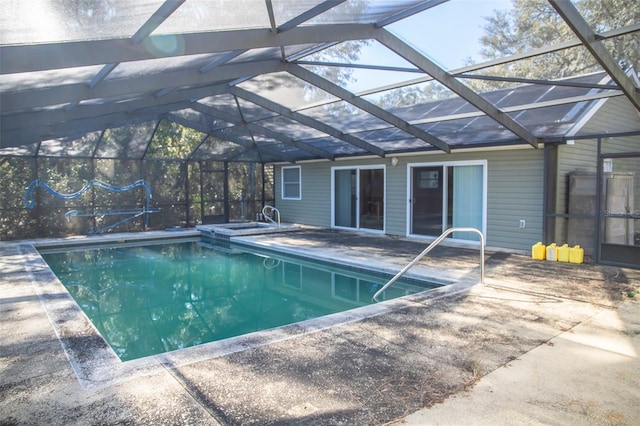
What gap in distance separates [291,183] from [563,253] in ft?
28.8

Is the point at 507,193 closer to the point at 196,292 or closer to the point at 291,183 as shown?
the point at 196,292

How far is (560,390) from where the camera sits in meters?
2.61

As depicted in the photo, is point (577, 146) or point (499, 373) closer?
point (499, 373)

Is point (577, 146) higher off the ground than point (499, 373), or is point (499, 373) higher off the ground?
point (577, 146)

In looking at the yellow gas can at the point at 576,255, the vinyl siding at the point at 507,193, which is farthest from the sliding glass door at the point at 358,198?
the yellow gas can at the point at 576,255

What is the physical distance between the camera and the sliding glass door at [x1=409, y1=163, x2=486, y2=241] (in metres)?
8.82

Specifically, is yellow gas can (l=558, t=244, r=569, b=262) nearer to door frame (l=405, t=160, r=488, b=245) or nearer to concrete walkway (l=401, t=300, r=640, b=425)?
door frame (l=405, t=160, r=488, b=245)

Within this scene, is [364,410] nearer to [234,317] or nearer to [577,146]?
[234,317]

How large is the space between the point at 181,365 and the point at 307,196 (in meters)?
10.5

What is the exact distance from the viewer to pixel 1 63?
3172 millimetres

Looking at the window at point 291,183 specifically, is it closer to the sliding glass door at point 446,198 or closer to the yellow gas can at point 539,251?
the sliding glass door at point 446,198

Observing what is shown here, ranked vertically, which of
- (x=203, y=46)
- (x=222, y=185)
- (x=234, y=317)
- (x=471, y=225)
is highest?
(x=203, y=46)

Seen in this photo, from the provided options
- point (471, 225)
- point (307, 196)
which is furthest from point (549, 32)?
point (307, 196)

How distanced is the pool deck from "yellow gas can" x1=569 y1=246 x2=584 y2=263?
2189mm
